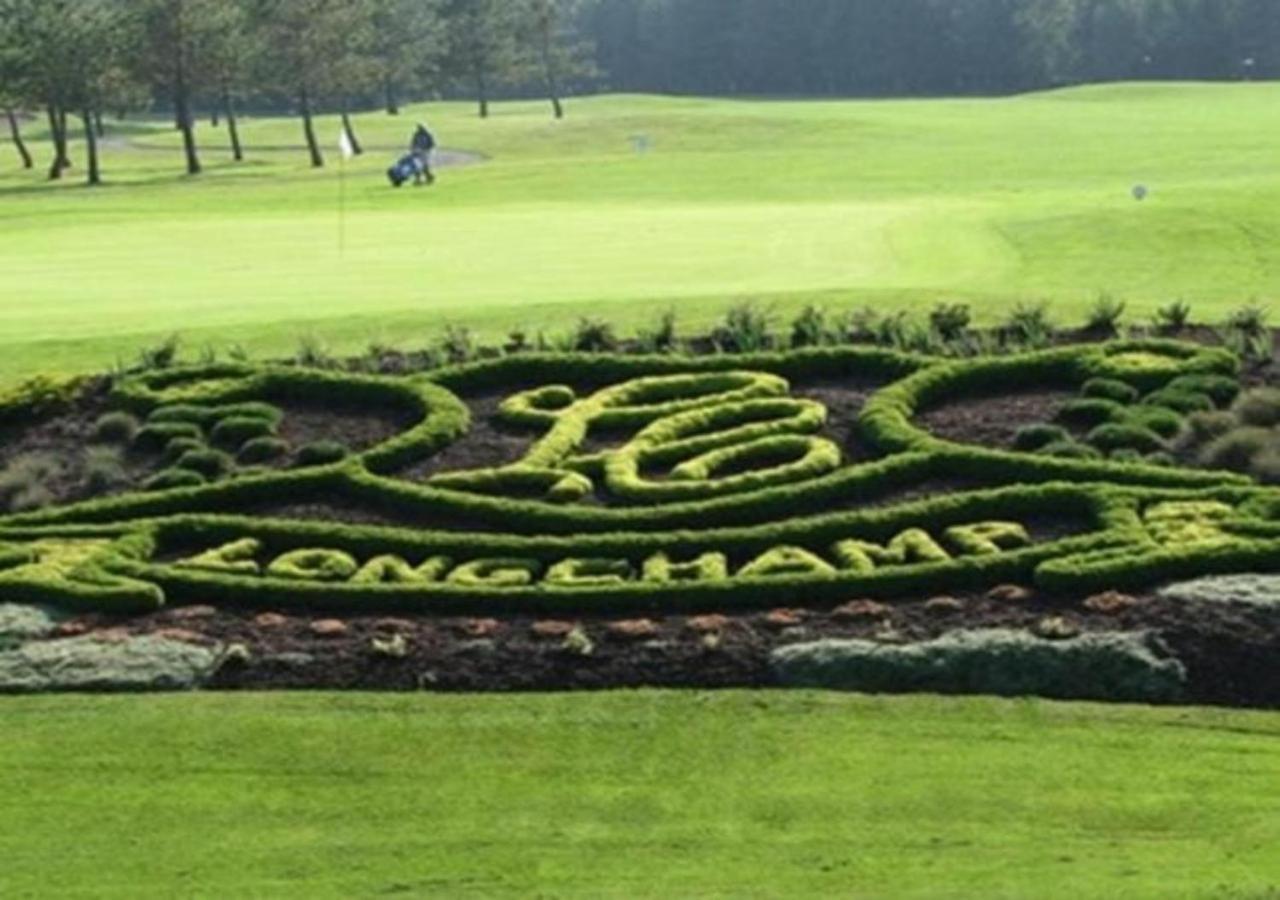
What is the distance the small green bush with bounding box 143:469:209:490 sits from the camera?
23.0 metres

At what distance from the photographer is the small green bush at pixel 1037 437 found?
2269 centimetres

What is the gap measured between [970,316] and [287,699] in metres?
12.9

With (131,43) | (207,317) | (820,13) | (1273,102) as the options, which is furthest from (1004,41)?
(207,317)

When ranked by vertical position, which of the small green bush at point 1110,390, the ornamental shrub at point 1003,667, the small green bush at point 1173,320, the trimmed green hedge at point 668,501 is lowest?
the ornamental shrub at point 1003,667

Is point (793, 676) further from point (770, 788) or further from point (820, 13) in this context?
point (820, 13)

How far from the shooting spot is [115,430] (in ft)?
81.5

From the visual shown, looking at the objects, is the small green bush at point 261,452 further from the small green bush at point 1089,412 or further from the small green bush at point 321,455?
the small green bush at point 1089,412

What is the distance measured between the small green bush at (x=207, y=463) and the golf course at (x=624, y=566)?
0.06 m

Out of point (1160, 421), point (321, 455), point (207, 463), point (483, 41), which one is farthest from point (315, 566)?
point (483, 41)

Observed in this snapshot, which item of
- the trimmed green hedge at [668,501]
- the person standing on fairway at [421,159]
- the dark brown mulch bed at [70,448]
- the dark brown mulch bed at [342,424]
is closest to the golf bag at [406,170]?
the person standing on fairway at [421,159]

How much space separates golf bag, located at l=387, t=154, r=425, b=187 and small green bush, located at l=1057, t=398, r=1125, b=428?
51397mm

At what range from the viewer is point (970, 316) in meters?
28.0

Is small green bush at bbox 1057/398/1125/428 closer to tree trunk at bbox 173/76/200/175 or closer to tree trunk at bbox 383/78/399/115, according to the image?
tree trunk at bbox 173/76/200/175

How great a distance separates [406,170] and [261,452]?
5086cm
